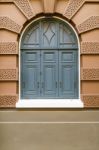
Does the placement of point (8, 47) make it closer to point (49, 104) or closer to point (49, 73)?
point (49, 73)

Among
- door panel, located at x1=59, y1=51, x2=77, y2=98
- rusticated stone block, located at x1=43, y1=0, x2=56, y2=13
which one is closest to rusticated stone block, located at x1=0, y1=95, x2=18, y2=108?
door panel, located at x1=59, y1=51, x2=77, y2=98

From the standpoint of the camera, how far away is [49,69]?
365 inches

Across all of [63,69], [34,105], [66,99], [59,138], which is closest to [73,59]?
[63,69]

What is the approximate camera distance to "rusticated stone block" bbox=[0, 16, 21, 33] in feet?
29.4

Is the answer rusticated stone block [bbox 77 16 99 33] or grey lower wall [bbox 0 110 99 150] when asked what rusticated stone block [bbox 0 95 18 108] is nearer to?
grey lower wall [bbox 0 110 99 150]

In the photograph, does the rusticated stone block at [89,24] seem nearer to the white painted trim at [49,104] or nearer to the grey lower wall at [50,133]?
the white painted trim at [49,104]

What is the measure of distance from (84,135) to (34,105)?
65.7 inches

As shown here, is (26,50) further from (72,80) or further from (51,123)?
(51,123)

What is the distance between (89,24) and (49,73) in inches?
72.0

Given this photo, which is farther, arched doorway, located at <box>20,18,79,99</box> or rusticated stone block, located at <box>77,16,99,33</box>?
arched doorway, located at <box>20,18,79,99</box>

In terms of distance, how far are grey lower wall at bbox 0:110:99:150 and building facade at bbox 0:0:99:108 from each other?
46cm

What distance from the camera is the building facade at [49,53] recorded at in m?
8.98

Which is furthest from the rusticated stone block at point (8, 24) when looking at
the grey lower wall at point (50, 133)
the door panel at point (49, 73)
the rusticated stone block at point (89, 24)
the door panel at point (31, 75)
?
the grey lower wall at point (50, 133)

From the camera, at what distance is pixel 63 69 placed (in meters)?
9.27
